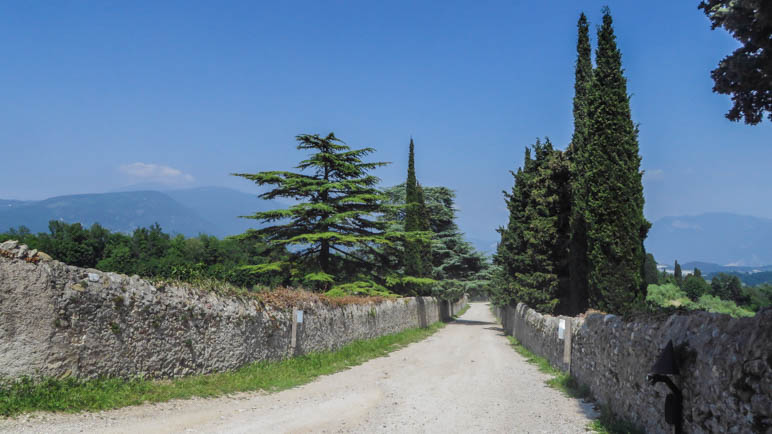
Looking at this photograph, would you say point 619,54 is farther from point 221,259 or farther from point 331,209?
point 221,259

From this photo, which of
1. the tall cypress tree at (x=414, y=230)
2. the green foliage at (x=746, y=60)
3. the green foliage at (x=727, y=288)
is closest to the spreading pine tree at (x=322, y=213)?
the tall cypress tree at (x=414, y=230)

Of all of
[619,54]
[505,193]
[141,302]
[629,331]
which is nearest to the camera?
[629,331]

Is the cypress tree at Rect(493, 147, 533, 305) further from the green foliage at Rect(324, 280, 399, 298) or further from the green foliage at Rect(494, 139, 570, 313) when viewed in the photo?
the green foliage at Rect(324, 280, 399, 298)

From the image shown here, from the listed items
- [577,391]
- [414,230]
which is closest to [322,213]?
[414,230]

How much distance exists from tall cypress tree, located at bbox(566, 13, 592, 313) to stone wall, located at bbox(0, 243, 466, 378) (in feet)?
42.6

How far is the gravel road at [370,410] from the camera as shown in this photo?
6.52 metres

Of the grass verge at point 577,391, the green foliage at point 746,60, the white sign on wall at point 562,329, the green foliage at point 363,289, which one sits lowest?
the grass verge at point 577,391

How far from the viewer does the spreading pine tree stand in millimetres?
25641

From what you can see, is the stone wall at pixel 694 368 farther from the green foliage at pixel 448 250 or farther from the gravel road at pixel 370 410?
the green foliage at pixel 448 250

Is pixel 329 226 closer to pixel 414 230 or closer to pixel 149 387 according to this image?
pixel 414 230

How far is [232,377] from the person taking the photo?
1011cm

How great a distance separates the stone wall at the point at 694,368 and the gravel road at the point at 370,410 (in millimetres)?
910

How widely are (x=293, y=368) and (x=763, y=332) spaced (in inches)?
407

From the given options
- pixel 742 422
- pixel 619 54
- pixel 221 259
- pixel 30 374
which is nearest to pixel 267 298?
pixel 30 374
